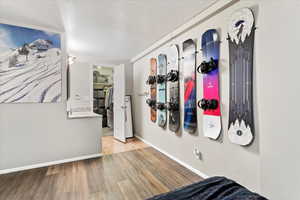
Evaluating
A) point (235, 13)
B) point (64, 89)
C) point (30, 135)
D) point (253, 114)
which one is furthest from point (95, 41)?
point (253, 114)

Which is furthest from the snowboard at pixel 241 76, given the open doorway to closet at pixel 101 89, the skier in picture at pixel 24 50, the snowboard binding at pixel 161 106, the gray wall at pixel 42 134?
A: the open doorway to closet at pixel 101 89

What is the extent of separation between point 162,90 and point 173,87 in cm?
39

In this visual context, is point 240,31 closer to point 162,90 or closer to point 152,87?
point 162,90

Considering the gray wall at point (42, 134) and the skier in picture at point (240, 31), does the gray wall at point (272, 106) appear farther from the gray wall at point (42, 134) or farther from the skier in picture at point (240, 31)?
the gray wall at point (42, 134)

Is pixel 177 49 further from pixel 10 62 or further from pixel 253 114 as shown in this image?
pixel 10 62

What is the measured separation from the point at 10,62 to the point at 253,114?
11.6ft

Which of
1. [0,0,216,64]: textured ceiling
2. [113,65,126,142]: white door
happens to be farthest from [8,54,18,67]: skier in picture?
[113,65,126,142]: white door

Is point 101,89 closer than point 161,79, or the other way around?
point 161,79

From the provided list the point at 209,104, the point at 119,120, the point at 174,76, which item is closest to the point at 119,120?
the point at 119,120

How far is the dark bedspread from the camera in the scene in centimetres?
88

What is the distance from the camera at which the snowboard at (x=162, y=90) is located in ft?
10.2

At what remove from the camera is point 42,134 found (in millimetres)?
2604

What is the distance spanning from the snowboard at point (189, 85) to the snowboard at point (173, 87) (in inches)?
8.1

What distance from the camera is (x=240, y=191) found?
0.93m
